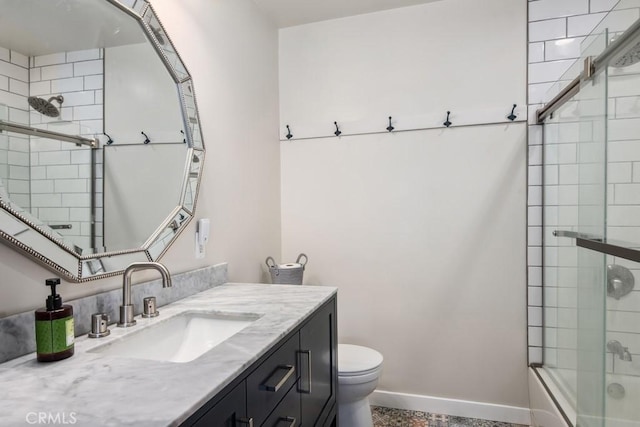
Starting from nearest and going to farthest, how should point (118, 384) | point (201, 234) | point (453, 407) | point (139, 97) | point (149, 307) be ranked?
1. point (118, 384)
2. point (149, 307)
3. point (139, 97)
4. point (201, 234)
5. point (453, 407)

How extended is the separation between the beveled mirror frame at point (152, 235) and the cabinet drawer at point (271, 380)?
0.57 metres

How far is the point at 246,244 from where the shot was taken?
6.59 feet

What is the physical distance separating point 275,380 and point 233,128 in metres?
1.32

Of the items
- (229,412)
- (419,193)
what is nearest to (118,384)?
(229,412)

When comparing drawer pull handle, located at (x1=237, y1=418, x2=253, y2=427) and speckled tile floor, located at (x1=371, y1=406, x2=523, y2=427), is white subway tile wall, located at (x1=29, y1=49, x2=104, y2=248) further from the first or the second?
speckled tile floor, located at (x1=371, y1=406, x2=523, y2=427)

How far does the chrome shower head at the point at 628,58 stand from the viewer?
1.24 m

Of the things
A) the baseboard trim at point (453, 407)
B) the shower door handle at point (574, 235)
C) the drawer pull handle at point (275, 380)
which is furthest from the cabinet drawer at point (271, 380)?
the baseboard trim at point (453, 407)

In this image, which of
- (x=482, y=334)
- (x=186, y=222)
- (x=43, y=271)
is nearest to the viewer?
(x=43, y=271)

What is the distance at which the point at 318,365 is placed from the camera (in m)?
1.34

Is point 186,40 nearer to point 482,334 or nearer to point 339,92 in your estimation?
point 339,92

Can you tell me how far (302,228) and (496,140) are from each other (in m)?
1.29

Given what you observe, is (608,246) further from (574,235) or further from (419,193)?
(419,193)

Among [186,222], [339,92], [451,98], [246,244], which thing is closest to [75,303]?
[186,222]

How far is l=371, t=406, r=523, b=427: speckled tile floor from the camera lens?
6.82 feet
